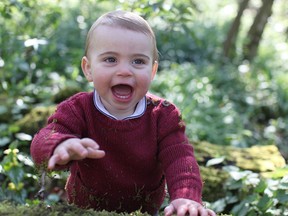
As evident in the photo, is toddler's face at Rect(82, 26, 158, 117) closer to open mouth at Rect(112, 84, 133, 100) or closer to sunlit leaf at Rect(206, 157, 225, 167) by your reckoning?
Result: open mouth at Rect(112, 84, 133, 100)

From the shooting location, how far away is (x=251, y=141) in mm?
5695

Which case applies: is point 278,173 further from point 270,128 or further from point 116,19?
point 270,128

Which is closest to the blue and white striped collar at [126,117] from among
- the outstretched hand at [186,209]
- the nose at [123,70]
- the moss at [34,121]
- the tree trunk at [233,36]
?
the nose at [123,70]

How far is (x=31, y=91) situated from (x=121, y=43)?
3.32m

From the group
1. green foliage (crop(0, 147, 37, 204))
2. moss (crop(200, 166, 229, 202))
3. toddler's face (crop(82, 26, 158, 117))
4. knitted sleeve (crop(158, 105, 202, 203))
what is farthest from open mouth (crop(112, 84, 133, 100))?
moss (crop(200, 166, 229, 202))

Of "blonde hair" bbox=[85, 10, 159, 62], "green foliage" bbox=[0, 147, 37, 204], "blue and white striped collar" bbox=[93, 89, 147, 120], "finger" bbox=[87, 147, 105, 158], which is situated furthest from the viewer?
"green foliage" bbox=[0, 147, 37, 204]

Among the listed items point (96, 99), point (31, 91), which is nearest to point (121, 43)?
point (96, 99)

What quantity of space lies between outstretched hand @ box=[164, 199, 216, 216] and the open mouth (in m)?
0.53

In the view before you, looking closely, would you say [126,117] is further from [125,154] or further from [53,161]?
[53,161]

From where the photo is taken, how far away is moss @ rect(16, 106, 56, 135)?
14.1 ft

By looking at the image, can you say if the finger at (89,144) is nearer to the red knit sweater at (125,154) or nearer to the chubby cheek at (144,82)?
the red knit sweater at (125,154)

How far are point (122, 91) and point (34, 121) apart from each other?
2353mm

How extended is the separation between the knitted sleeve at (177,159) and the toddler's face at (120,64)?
0.20 m

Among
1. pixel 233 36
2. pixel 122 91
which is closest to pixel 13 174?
pixel 122 91
